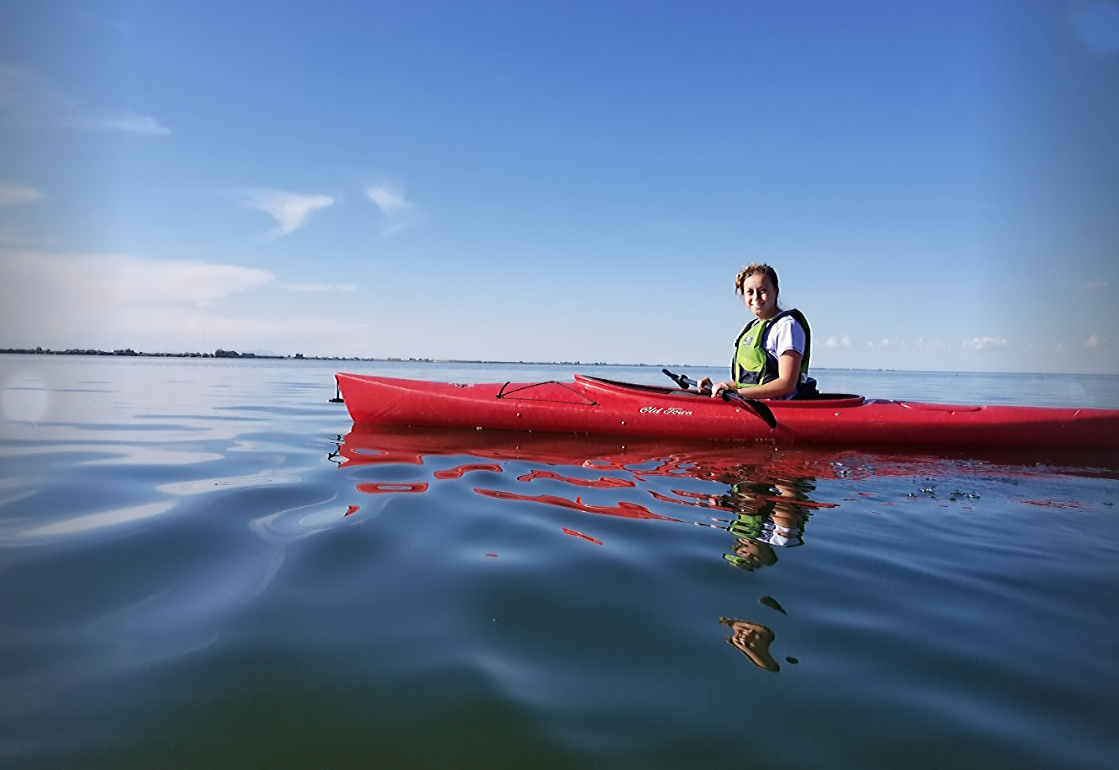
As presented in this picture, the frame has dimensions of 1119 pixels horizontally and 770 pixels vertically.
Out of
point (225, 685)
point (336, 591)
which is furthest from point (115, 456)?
A: point (225, 685)

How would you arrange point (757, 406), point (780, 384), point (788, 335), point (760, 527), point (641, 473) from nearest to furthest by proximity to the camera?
point (760, 527), point (641, 473), point (788, 335), point (780, 384), point (757, 406)

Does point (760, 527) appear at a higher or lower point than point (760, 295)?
lower

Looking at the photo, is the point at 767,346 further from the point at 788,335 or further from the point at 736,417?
the point at 736,417

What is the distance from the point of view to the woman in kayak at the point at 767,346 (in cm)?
614

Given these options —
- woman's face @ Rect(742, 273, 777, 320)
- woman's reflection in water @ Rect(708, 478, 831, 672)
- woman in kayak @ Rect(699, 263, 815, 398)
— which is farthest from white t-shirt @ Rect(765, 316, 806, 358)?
woman's reflection in water @ Rect(708, 478, 831, 672)

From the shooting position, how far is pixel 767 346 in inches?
252

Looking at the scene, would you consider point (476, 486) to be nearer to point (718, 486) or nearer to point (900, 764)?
point (718, 486)

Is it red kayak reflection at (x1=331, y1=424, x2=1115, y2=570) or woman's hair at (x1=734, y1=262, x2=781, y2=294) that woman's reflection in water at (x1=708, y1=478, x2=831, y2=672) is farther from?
woman's hair at (x1=734, y1=262, x2=781, y2=294)

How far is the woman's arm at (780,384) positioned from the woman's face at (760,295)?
1.94 ft

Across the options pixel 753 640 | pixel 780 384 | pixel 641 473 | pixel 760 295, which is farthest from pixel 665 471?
pixel 753 640

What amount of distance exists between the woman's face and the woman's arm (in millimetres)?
592

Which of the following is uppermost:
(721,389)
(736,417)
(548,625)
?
(721,389)

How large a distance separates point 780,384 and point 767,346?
0.43m

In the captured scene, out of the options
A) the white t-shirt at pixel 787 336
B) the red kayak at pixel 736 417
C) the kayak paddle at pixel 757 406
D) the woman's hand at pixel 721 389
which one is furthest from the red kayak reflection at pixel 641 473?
the white t-shirt at pixel 787 336
